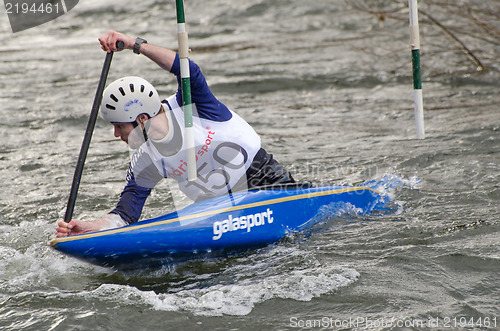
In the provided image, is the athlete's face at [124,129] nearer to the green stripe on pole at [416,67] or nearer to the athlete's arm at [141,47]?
the athlete's arm at [141,47]

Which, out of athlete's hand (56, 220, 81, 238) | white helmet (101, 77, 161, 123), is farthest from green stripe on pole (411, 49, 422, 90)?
athlete's hand (56, 220, 81, 238)

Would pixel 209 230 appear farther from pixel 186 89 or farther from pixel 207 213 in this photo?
pixel 186 89

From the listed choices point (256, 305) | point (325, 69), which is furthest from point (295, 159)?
point (325, 69)

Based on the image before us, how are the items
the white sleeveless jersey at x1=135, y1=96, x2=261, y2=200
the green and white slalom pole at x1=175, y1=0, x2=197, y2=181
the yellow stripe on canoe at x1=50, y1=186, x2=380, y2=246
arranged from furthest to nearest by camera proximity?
the white sleeveless jersey at x1=135, y1=96, x2=261, y2=200
the green and white slalom pole at x1=175, y1=0, x2=197, y2=181
the yellow stripe on canoe at x1=50, y1=186, x2=380, y2=246

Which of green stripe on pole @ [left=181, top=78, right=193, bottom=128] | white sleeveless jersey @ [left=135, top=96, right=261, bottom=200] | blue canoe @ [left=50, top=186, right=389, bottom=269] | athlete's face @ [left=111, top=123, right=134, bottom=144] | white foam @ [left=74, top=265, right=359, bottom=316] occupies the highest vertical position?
green stripe on pole @ [left=181, top=78, right=193, bottom=128]

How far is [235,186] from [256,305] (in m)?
1.07

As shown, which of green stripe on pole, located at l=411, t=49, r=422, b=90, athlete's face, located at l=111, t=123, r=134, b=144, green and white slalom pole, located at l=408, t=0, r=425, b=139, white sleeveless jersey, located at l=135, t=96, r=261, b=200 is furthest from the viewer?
green stripe on pole, located at l=411, t=49, r=422, b=90

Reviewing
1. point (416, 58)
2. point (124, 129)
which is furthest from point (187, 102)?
point (416, 58)

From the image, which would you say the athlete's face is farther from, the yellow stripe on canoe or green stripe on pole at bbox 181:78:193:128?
the yellow stripe on canoe

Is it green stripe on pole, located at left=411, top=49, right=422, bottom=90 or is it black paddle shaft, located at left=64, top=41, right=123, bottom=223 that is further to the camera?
green stripe on pole, located at left=411, top=49, right=422, bottom=90

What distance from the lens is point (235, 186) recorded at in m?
4.13

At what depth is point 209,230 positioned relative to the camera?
12.1ft

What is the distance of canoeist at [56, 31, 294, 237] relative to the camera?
3.60 m

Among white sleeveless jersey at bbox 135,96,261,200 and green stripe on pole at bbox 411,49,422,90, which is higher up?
green stripe on pole at bbox 411,49,422,90
